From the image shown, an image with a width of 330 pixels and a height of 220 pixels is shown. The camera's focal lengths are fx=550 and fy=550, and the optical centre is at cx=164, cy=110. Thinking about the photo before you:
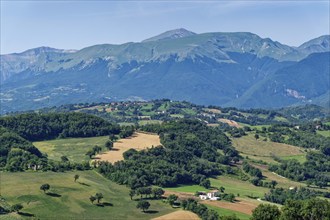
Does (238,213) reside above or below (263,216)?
below

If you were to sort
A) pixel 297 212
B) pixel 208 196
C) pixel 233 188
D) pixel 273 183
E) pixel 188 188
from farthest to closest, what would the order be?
pixel 273 183
pixel 233 188
pixel 188 188
pixel 208 196
pixel 297 212

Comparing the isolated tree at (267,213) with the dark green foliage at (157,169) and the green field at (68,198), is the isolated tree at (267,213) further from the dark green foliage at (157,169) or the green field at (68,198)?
the dark green foliage at (157,169)

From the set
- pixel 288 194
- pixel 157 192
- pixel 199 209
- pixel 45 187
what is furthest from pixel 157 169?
pixel 45 187

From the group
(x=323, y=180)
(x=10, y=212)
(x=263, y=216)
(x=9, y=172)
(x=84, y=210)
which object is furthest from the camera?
(x=323, y=180)

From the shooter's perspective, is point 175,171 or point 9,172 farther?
point 175,171

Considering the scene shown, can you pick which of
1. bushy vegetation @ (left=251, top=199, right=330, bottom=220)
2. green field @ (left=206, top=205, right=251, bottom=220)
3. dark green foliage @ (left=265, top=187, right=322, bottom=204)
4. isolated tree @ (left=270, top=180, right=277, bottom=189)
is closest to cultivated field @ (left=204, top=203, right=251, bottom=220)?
green field @ (left=206, top=205, right=251, bottom=220)

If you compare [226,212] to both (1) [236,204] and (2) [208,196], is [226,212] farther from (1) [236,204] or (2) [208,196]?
(2) [208,196]

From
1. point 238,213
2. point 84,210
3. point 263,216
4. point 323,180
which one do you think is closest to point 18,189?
point 84,210

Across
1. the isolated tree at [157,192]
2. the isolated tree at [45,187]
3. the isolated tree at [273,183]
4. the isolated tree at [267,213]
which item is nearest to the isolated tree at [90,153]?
the isolated tree at [157,192]

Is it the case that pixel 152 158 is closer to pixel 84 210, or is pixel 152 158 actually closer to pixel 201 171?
pixel 201 171
